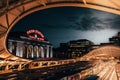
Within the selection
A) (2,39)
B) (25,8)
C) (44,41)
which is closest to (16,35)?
(44,41)

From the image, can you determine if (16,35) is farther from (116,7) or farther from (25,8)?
(116,7)

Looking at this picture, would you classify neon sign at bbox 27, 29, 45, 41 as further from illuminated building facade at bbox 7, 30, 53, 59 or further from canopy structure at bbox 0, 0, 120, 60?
canopy structure at bbox 0, 0, 120, 60

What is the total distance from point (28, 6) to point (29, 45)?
2891 inches

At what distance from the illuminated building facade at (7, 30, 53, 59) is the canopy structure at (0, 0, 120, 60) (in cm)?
4704

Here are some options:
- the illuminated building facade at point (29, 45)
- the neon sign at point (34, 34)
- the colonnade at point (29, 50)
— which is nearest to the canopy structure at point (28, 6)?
the colonnade at point (29, 50)

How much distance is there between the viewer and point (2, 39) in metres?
37.2

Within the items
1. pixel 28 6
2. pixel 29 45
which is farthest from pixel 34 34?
pixel 28 6

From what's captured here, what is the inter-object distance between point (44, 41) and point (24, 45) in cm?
2572

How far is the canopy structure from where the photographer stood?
21188 millimetres

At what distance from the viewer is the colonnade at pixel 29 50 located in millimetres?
86688

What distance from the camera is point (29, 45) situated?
102 meters

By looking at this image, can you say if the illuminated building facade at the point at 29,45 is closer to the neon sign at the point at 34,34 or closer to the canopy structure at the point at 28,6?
the neon sign at the point at 34,34

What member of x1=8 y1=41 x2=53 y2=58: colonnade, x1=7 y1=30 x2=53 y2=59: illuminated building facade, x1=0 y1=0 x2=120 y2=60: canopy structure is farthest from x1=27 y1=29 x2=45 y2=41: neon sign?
x1=0 y1=0 x2=120 y2=60: canopy structure

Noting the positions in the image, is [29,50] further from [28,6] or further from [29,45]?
[28,6]
